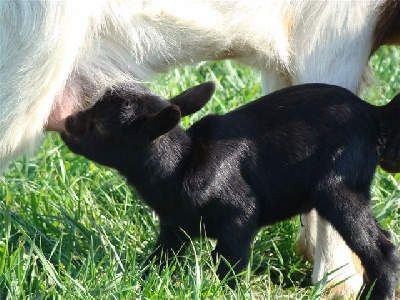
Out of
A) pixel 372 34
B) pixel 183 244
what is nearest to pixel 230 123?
pixel 183 244

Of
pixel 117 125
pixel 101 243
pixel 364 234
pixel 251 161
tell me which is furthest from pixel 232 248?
pixel 101 243

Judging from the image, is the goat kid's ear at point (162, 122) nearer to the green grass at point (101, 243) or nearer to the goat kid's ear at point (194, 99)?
the goat kid's ear at point (194, 99)

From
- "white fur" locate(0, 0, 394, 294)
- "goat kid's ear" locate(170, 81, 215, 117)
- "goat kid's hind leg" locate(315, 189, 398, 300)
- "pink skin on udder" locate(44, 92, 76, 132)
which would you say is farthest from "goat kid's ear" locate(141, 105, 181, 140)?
"goat kid's hind leg" locate(315, 189, 398, 300)

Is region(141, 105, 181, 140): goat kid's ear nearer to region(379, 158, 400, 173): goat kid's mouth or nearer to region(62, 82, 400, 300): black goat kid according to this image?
region(62, 82, 400, 300): black goat kid

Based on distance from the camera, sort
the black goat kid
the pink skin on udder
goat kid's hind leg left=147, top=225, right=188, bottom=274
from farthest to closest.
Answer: the pink skin on udder, goat kid's hind leg left=147, top=225, right=188, bottom=274, the black goat kid

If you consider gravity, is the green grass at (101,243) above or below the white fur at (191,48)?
below

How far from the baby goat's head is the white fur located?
0.57 feet

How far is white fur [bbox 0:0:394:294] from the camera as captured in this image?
431 centimetres

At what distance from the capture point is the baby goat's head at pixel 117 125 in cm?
427

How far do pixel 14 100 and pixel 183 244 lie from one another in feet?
3.12

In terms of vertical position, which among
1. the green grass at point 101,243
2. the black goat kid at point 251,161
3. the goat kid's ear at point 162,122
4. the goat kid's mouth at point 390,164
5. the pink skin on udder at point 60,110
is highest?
the goat kid's ear at point 162,122

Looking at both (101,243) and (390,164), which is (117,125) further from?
(390,164)

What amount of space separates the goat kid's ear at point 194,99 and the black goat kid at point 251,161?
0.06 meters

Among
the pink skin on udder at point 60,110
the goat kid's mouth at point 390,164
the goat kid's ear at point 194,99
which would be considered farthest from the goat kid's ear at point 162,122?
the goat kid's mouth at point 390,164
